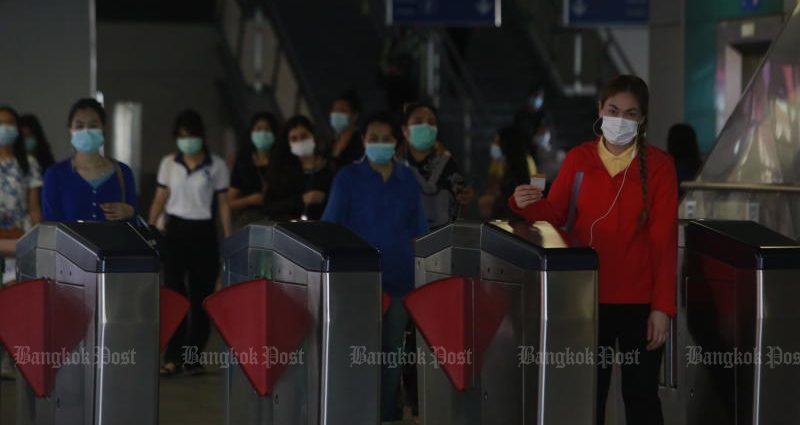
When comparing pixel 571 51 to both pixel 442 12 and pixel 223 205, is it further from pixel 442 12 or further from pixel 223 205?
pixel 223 205

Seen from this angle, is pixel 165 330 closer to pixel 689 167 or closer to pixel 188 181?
pixel 188 181

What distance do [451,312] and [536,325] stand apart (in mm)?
670

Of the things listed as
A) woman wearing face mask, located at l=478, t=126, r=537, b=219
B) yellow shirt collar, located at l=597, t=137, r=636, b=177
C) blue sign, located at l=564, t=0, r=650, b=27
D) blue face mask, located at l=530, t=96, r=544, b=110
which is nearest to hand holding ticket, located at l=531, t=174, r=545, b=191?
yellow shirt collar, located at l=597, t=137, r=636, b=177

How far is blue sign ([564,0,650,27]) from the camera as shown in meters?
16.0

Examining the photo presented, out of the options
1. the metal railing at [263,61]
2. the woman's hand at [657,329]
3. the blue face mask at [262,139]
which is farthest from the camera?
the metal railing at [263,61]

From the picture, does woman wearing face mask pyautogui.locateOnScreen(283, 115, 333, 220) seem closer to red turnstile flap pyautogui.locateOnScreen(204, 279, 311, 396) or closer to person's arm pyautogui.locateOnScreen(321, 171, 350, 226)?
person's arm pyautogui.locateOnScreen(321, 171, 350, 226)

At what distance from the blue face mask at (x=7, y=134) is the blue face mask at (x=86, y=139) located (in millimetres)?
1562

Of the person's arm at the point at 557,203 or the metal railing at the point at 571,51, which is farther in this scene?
the metal railing at the point at 571,51

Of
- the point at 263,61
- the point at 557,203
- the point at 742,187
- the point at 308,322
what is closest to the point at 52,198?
the point at 308,322

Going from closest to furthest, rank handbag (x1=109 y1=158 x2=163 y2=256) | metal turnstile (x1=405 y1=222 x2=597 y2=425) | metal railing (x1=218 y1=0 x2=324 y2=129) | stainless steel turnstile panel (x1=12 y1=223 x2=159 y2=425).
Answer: metal turnstile (x1=405 y1=222 x2=597 y2=425) < stainless steel turnstile panel (x1=12 y1=223 x2=159 y2=425) < handbag (x1=109 y1=158 x2=163 y2=256) < metal railing (x1=218 y1=0 x2=324 y2=129)

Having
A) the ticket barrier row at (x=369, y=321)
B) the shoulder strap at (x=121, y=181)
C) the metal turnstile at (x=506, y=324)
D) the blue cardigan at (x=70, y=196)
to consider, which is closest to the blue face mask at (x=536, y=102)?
the shoulder strap at (x=121, y=181)

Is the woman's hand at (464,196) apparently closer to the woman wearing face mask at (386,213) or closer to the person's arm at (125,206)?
the woman wearing face mask at (386,213)

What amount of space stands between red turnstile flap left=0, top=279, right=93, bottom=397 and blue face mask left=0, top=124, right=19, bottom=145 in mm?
3038

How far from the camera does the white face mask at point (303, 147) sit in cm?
916
